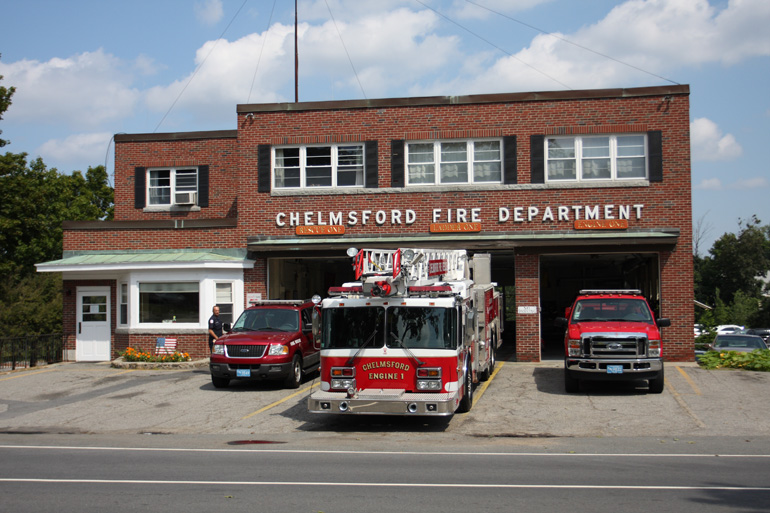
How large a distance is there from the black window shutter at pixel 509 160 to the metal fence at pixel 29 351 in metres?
15.1

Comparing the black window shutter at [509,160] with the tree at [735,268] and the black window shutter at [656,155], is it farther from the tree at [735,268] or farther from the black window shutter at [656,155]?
the tree at [735,268]

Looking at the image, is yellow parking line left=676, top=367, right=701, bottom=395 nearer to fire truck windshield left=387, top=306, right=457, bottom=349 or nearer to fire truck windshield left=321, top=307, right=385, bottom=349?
fire truck windshield left=387, top=306, right=457, bottom=349

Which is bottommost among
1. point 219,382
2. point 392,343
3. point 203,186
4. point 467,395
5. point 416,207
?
point 219,382

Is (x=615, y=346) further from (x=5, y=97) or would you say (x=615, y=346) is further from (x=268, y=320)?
A: (x=5, y=97)

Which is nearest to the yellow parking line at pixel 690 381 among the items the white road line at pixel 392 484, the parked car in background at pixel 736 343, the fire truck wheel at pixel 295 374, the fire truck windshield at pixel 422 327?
the fire truck windshield at pixel 422 327

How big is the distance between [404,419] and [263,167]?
466 inches

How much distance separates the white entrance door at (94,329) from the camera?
23.6 meters

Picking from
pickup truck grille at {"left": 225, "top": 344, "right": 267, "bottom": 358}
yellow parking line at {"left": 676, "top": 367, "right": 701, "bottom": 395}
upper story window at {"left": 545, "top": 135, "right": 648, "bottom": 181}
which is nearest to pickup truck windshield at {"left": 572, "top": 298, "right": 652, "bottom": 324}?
yellow parking line at {"left": 676, "top": 367, "right": 701, "bottom": 395}

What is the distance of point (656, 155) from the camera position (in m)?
21.3

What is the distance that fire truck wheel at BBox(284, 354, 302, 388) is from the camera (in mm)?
16891

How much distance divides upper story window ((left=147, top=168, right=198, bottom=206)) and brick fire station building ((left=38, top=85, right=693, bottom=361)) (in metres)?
2.75

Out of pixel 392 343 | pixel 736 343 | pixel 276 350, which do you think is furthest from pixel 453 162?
pixel 736 343

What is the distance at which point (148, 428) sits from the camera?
43.4 ft

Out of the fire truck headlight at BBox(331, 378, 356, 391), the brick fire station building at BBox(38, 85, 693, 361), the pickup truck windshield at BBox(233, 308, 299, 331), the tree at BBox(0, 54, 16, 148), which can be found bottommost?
the fire truck headlight at BBox(331, 378, 356, 391)
